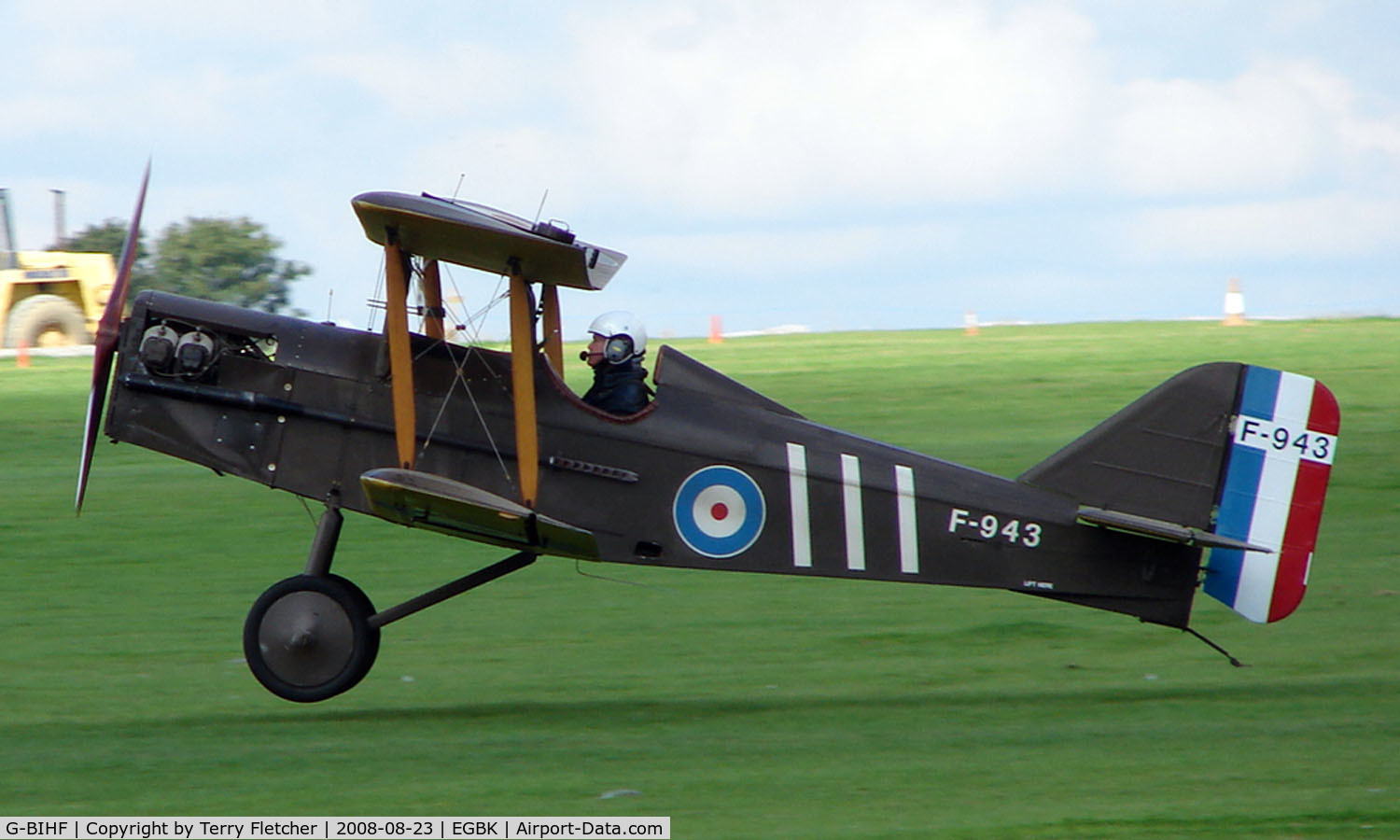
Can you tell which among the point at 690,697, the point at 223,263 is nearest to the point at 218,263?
the point at 223,263

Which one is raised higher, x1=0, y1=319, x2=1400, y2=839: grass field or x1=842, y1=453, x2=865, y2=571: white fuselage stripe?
x1=842, y1=453, x2=865, y2=571: white fuselage stripe

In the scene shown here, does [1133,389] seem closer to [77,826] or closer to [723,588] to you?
[723,588]

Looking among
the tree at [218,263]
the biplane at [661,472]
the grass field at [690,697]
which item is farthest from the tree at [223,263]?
the biplane at [661,472]

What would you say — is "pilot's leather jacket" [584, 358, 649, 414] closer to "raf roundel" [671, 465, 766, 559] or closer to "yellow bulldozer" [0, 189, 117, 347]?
"raf roundel" [671, 465, 766, 559]

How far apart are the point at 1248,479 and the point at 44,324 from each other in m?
34.6

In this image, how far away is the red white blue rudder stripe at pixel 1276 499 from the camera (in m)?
8.96

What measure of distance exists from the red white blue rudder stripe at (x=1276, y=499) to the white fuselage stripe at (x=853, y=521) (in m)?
1.87

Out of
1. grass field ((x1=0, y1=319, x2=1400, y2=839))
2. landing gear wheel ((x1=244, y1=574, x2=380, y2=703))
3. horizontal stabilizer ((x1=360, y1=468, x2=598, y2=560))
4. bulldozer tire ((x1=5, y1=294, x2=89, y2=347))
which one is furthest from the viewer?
bulldozer tire ((x1=5, y1=294, x2=89, y2=347))

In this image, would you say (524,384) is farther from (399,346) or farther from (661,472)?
(661,472)

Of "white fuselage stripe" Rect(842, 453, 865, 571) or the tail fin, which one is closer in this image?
"white fuselage stripe" Rect(842, 453, 865, 571)

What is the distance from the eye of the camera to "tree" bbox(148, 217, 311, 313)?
41.9 meters

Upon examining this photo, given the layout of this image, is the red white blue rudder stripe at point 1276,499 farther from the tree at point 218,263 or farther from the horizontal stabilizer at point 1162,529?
the tree at point 218,263

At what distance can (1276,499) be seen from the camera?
8.97 metres

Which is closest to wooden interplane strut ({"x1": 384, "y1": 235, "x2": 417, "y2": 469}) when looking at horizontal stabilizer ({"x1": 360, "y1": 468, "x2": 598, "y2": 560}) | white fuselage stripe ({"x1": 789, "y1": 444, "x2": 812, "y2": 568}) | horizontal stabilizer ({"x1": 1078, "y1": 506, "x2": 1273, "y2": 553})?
horizontal stabilizer ({"x1": 360, "y1": 468, "x2": 598, "y2": 560})
